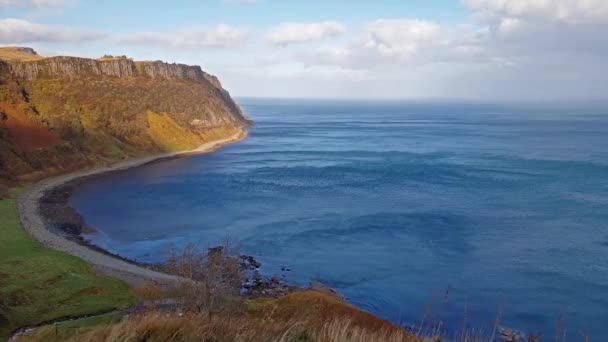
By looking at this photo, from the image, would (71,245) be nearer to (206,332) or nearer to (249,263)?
(249,263)

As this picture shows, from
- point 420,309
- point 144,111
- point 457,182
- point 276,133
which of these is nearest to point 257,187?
point 457,182

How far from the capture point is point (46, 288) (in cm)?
2998

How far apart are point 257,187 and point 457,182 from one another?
86.9 ft

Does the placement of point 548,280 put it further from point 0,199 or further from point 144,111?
point 144,111

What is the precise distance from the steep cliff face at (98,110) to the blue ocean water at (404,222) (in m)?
9.56

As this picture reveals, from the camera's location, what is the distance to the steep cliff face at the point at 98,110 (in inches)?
3014

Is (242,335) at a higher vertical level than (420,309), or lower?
higher

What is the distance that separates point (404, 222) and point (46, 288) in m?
31.6

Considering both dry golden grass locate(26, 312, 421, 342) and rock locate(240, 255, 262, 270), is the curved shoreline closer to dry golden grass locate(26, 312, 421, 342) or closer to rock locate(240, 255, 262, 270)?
rock locate(240, 255, 262, 270)

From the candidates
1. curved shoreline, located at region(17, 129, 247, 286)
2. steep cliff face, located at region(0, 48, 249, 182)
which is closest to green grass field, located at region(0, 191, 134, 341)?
curved shoreline, located at region(17, 129, 247, 286)

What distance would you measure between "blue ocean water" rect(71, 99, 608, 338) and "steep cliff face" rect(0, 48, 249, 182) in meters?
9.56

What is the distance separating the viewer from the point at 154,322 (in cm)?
604

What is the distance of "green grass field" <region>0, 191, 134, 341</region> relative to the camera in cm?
2542

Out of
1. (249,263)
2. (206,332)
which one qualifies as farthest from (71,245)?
(206,332)
